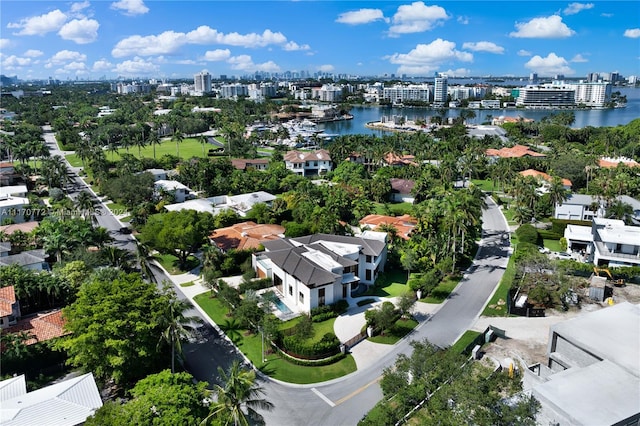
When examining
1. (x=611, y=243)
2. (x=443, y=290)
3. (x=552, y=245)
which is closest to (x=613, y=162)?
(x=552, y=245)

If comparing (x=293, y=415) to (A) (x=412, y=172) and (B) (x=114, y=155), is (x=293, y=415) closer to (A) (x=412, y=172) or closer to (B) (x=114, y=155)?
(A) (x=412, y=172)

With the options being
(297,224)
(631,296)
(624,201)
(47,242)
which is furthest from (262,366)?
(624,201)

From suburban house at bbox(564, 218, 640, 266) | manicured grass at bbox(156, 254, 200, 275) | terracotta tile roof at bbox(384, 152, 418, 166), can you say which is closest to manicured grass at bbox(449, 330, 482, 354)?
suburban house at bbox(564, 218, 640, 266)

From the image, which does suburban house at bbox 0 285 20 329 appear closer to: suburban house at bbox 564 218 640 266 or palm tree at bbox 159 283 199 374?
palm tree at bbox 159 283 199 374

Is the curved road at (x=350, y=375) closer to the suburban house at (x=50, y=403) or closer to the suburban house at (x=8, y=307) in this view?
the suburban house at (x=50, y=403)

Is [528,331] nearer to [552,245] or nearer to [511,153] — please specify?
[552,245]

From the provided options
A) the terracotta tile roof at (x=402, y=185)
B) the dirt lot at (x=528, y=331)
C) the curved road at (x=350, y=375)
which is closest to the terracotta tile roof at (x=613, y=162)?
the terracotta tile roof at (x=402, y=185)

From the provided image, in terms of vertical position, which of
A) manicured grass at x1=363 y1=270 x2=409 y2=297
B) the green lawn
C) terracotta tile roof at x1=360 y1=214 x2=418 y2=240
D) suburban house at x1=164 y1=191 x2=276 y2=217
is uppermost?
suburban house at x1=164 y1=191 x2=276 y2=217
